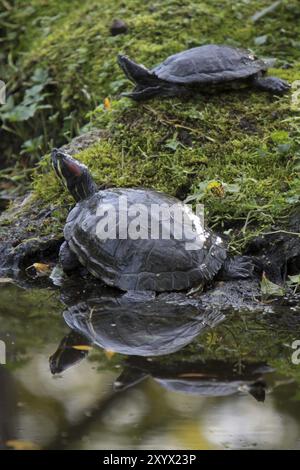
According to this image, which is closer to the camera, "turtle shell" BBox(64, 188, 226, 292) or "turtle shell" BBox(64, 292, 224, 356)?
"turtle shell" BBox(64, 292, 224, 356)

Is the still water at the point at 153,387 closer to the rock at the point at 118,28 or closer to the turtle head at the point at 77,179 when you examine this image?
the turtle head at the point at 77,179

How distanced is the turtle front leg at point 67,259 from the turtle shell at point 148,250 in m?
0.07

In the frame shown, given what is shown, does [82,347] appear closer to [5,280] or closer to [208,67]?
[5,280]

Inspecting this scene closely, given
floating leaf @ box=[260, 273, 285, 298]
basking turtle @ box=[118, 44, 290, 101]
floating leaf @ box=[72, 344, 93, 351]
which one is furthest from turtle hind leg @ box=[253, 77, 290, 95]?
floating leaf @ box=[72, 344, 93, 351]

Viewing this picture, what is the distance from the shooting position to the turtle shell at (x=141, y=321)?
4582 millimetres

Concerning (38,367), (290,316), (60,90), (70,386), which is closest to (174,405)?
(70,386)

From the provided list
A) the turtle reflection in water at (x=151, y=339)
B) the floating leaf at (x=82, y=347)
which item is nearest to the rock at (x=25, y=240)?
the turtle reflection in water at (x=151, y=339)

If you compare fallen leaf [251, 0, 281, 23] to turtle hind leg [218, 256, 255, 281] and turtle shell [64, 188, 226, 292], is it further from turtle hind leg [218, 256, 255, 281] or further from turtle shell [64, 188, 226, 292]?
turtle hind leg [218, 256, 255, 281]

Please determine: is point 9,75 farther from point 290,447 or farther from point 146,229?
Answer: point 290,447

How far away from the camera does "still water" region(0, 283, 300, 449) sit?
3.62 meters

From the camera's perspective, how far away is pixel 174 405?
3861mm

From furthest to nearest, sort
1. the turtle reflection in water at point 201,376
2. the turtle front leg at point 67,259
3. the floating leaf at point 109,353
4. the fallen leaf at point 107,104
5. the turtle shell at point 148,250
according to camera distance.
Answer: the fallen leaf at point 107,104
the turtle front leg at point 67,259
the turtle shell at point 148,250
the floating leaf at point 109,353
the turtle reflection in water at point 201,376

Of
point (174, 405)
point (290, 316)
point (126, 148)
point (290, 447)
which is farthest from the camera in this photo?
point (126, 148)

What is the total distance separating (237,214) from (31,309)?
63.0 inches
